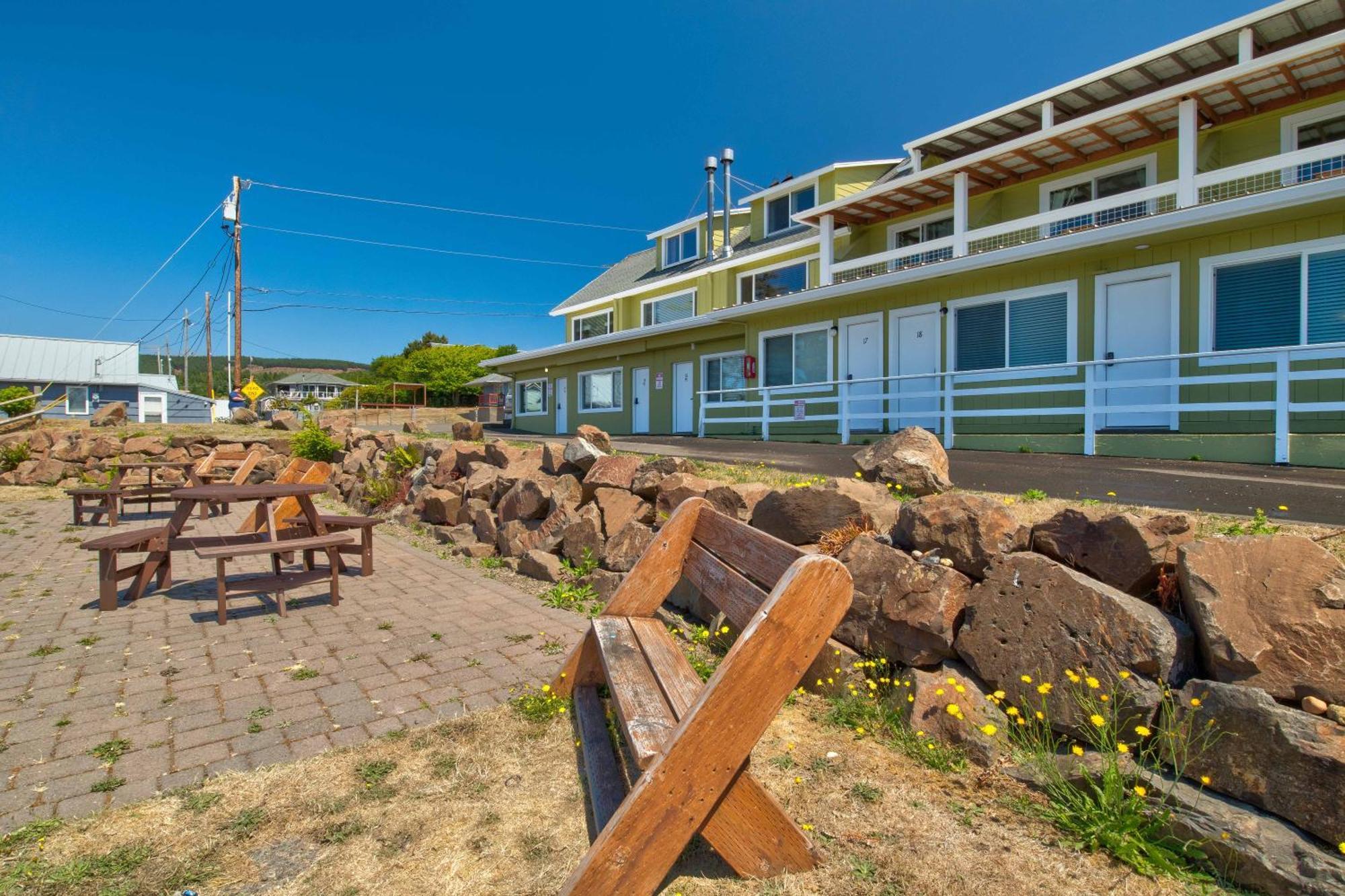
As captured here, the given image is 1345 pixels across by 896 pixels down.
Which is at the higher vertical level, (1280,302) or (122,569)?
(1280,302)

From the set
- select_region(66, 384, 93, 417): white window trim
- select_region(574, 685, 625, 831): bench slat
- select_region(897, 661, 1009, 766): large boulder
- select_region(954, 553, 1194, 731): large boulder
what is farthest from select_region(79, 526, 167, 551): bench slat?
select_region(66, 384, 93, 417): white window trim

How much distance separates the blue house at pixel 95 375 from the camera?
146 ft

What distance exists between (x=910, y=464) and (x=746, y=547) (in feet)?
8.41

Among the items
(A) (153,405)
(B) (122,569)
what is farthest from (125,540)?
(A) (153,405)

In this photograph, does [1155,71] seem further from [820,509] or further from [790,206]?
[820,509]

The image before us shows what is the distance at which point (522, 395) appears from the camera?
27.9 metres

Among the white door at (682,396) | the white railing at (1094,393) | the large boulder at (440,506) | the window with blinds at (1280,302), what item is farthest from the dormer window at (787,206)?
the large boulder at (440,506)

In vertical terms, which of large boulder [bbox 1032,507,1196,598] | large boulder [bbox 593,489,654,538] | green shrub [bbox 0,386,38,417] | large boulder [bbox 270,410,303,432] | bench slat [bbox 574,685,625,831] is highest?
green shrub [bbox 0,386,38,417]

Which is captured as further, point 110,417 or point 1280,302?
point 110,417

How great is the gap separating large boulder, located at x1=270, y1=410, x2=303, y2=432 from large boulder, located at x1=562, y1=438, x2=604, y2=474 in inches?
530

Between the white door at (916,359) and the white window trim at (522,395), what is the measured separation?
15.0 meters

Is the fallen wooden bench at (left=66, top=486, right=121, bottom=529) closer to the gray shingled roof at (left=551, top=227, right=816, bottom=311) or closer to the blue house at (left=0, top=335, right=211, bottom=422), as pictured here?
the gray shingled roof at (left=551, top=227, right=816, bottom=311)

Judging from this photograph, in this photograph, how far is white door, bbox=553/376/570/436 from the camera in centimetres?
2438

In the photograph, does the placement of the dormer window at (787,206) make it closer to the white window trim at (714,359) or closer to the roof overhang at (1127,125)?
the roof overhang at (1127,125)
